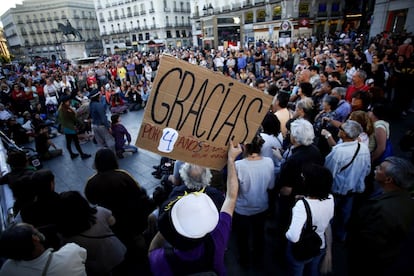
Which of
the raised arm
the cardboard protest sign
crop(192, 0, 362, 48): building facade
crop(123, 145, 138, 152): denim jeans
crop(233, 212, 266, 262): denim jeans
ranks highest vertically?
crop(192, 0, 362, 48): building facade

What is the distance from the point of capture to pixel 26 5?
69500mm

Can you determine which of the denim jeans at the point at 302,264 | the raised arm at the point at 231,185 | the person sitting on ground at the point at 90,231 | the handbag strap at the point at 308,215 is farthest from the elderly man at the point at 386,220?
the person sitting on ground at the point at 90,231

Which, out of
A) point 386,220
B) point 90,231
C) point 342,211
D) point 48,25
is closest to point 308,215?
point 386,220

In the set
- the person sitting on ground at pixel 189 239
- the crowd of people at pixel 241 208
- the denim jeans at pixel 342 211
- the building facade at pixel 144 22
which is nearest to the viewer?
the person sitting on ground at pixel 189 239

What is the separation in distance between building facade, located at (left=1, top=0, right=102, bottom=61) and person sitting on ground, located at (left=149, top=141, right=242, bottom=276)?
250 ft

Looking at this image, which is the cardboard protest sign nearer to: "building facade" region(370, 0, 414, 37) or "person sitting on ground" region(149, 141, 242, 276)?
"person sitting on ground" region(149, 141, 242, 276)

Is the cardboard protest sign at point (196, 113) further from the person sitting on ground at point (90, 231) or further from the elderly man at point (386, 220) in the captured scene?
the elderly man at point (386, 220)

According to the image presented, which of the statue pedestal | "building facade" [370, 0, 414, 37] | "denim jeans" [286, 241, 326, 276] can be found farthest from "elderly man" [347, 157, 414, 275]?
the statue pedestal

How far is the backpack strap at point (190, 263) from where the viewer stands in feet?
4.16

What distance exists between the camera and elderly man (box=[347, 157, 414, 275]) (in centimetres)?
185

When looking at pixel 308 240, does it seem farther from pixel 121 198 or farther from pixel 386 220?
pixel 121 198

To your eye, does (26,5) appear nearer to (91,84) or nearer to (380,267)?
(91,84)

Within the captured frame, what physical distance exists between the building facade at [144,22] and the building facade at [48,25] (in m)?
10.9

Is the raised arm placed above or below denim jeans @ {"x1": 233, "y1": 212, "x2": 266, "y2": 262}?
above
